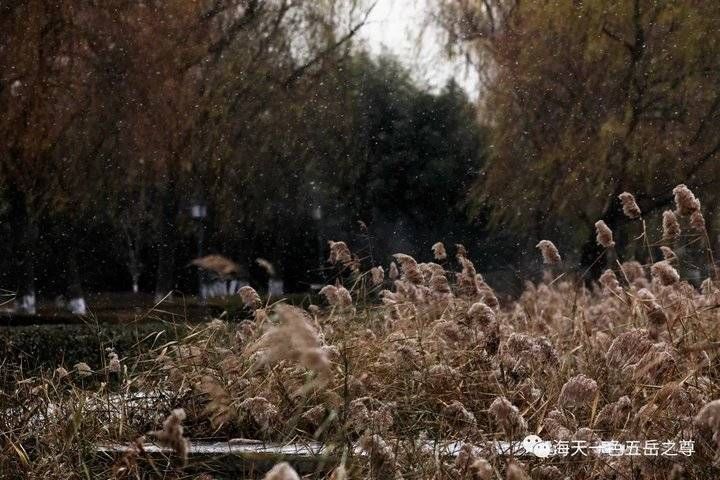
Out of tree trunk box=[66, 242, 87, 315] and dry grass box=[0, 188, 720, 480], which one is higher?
tree trunk box=[66, 242, 87, 315]

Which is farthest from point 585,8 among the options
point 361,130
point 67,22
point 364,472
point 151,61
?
point 364,472

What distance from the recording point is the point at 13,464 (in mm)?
3896

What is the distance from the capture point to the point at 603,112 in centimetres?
1670

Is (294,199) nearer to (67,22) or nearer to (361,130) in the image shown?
(361,130)

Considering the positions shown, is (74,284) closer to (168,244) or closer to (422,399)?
(168,244)

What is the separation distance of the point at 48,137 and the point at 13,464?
12.9m

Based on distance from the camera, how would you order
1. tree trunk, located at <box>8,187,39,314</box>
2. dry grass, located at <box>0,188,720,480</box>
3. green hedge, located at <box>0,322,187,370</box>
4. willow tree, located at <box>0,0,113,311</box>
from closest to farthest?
dry grass, located at <box>0,188,720,480</box>
green hedge, located at <box>0,322,187,370</box>
willow tree, located at <box>0,0,113,311</box>
tree trunk, located at <box>8,187,39,314</box>

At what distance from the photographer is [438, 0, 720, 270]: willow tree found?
16297 mm

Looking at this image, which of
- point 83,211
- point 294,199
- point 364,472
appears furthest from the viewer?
point 294,199

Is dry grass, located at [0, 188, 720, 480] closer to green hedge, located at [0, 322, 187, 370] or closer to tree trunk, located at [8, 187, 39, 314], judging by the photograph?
green hedge, located at [0, 322, 187, 370]

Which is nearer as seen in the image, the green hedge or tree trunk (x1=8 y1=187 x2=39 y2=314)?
the green hedge

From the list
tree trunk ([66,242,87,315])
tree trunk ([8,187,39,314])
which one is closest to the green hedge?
tree trunk ([8,187,39,314])

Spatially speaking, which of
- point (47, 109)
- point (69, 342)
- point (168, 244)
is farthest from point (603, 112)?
point (69, 342)

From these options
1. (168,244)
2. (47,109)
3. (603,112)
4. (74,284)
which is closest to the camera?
(47,109)
